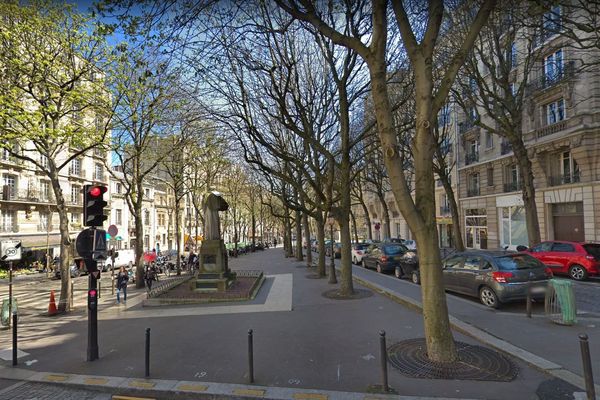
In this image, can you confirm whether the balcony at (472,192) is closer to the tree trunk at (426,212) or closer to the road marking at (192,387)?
the tree trunk at (426,212)

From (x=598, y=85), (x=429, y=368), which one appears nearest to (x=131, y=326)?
(x=429, y=368)

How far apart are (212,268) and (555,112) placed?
2411cm

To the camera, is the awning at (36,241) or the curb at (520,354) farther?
the awning at (36,241)

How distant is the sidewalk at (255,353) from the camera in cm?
495

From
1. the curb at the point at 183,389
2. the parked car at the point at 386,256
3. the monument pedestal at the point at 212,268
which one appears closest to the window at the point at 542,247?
the parked car at the point at 386,256

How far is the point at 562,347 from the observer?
6.04 meters

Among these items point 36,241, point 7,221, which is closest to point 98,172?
point 36,241

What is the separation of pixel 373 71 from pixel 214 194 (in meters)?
11.2

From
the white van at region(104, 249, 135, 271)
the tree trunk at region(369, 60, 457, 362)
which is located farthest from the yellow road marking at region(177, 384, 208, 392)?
the white van at region(104, 249, 135, 271)

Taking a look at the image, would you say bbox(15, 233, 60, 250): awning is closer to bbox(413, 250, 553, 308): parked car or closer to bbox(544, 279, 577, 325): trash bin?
bbox(413, 250, 553, 308): parked car

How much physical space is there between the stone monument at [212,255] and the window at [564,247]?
1378 cm

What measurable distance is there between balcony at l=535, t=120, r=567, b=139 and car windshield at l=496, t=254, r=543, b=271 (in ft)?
58.5

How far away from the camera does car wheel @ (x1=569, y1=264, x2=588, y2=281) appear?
13250 mm

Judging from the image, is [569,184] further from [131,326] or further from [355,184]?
[131,326]
